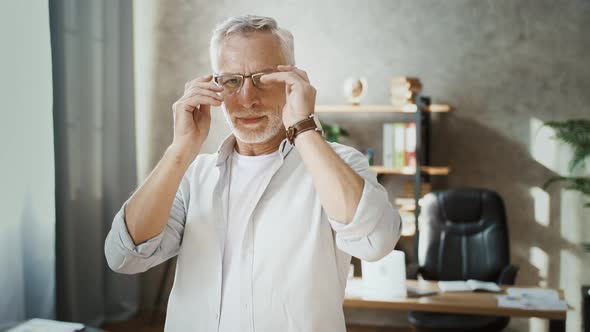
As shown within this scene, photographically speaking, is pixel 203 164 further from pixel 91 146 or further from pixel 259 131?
pixel 91 146

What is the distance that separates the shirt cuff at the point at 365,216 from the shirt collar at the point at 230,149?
0.28 meters

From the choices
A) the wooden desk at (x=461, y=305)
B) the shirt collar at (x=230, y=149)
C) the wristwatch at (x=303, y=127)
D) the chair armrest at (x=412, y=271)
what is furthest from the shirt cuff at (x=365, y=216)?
the chair armrest at (x=412, y=271)

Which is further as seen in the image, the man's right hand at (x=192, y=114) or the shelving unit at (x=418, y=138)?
the shelving unit at (x=418, y=138)

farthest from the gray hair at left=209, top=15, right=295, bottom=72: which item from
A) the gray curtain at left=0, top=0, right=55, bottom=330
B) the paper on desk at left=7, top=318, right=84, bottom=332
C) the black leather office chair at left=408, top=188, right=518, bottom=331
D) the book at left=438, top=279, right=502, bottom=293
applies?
the black leather office chair at left=408, top=188, right=518, bottom=331

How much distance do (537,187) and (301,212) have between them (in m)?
3.17

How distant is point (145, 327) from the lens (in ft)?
13.1

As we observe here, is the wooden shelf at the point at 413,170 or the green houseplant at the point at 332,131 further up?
the green houseplant at the point at 332,131

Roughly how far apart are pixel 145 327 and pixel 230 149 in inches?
119

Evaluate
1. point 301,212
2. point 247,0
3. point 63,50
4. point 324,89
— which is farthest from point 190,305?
point 247,0

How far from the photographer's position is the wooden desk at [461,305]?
2.39 m

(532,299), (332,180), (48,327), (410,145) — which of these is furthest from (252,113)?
(410,145)

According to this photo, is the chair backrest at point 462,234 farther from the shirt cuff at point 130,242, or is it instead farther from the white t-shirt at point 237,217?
the shirt cuff at point 130,242

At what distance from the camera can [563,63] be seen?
3838 millimetres

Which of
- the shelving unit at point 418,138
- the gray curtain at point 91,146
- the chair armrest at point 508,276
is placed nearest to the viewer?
the chair armrest at point 508,276
